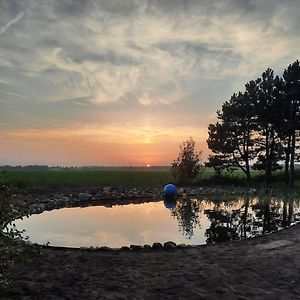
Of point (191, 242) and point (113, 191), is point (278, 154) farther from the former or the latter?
point (191, 242)

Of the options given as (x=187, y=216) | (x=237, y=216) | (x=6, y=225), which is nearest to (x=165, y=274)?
(x=6, y=225)

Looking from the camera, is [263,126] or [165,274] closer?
[165,274]

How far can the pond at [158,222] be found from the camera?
54.4 feet

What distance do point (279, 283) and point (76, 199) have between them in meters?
25.0

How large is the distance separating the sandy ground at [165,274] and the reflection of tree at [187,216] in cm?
501

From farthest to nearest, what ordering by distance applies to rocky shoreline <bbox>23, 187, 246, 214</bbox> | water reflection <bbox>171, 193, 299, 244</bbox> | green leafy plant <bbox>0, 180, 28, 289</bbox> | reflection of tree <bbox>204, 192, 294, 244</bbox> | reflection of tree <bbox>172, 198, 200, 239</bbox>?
rocky shoreline <bbox>23, 187, 246, 214</bbox> → reflection of tree <bbox>172, 198, 200, 239</bbox> → water reflection <bbox>171, 193, 299, 244</bbox> → reflection of tree <bbox>204, 192, 294, 244</bbox> → green leafy plant <bbox>0, 180, 28, 289</bbox>

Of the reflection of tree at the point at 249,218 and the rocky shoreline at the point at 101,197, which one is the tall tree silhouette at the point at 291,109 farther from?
the reflection of tree at the point at 249,218

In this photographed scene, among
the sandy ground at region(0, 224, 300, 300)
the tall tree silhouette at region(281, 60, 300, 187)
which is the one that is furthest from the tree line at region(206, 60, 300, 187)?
the sandy ground at region(0, 224, 300, 300)

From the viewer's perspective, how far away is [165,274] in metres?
9.72

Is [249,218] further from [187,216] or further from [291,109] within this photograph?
[291,109]

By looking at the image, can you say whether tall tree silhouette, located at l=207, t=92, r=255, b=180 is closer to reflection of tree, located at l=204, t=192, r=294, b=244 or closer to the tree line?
the tree line

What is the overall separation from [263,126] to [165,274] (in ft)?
127

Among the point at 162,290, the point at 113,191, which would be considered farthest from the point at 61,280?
the point at 113,191

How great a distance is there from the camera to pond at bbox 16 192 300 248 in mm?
16578
